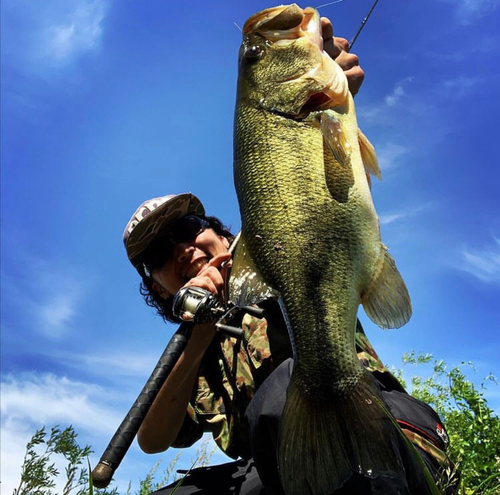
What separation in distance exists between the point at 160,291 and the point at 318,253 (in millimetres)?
2235

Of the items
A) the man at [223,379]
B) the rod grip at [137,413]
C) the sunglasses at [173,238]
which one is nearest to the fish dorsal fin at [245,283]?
the man at [223,379]

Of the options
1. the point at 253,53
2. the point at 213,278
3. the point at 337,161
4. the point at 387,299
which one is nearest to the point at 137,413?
the point at 213,278

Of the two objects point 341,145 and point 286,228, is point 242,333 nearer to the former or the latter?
point 286,228

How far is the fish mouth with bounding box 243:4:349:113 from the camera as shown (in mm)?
2244

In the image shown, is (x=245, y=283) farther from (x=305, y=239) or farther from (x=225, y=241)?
(x=225, y=241)

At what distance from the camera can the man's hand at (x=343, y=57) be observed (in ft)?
8.84

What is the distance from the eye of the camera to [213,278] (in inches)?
112

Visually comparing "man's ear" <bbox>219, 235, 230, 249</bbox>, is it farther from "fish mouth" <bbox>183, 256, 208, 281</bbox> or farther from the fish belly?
the fish belly

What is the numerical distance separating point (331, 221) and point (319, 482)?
34.4 inches

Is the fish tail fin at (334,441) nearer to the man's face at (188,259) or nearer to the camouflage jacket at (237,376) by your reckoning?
the camouflage jacket at (237,376)

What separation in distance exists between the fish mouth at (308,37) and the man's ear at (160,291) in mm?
1891

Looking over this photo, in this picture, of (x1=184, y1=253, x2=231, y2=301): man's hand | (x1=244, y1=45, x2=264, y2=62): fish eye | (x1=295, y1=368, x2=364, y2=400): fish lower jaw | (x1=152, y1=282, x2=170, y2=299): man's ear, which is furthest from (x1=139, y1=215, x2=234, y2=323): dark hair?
(x1=295, y1=368, x2=364, y2=400): fish lower jaw

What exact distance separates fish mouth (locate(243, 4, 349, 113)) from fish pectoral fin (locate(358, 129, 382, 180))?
0.19 meters

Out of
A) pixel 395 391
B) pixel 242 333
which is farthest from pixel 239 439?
pixel 395 391
